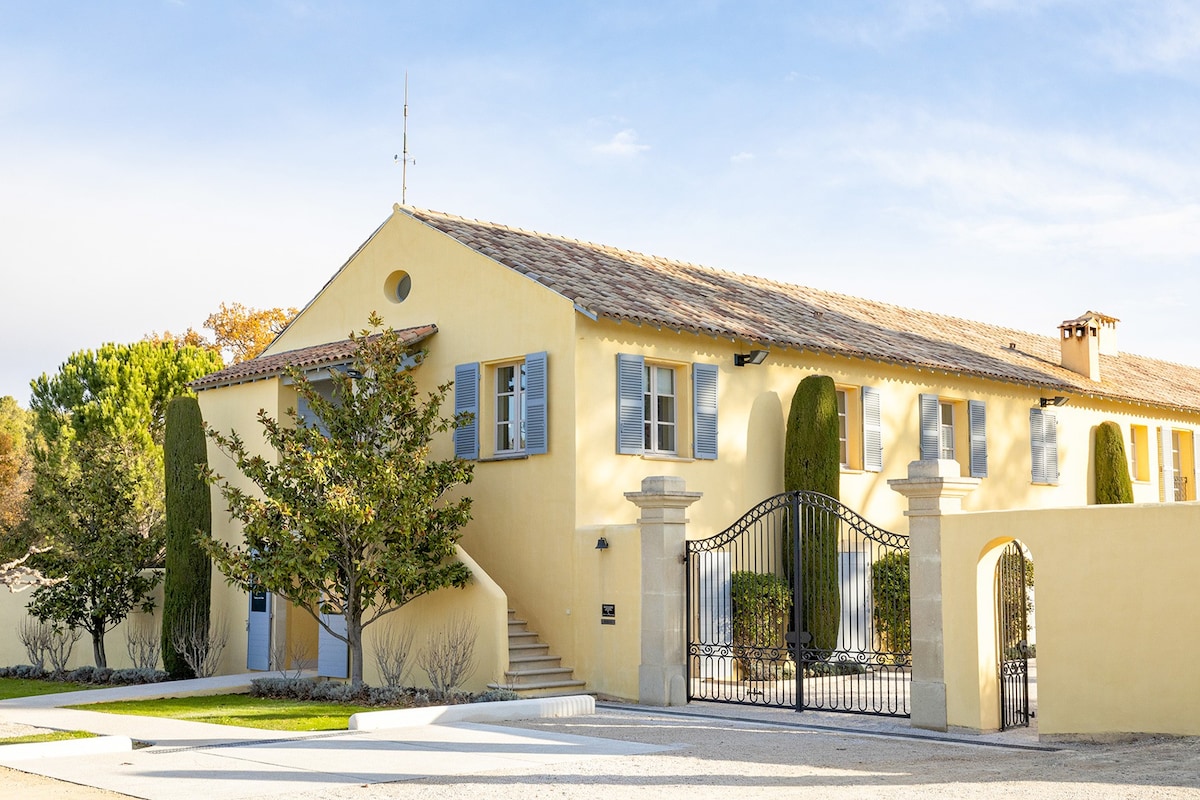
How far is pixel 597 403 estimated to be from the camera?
1792 cm

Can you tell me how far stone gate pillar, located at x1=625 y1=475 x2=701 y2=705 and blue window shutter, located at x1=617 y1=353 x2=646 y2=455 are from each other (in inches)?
78.7

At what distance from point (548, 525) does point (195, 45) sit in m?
7.68

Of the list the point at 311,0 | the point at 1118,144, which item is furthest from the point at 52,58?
the point at 1118,144

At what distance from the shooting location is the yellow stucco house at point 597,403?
57.7 feet

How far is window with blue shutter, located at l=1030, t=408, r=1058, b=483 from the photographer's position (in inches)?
966

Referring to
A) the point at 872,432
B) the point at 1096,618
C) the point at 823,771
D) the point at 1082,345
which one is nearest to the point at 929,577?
the point at 1096,618

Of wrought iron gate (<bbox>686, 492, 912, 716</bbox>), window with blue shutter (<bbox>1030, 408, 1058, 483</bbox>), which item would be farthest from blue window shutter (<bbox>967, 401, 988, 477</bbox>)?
wrought iron gate (<bbox>686, 492, 912, 716</bbox>)

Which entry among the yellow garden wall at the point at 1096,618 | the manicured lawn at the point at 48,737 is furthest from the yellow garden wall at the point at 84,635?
the yellow garden wall at the point at 1096,618

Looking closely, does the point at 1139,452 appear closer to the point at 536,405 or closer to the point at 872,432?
the point at 872,432

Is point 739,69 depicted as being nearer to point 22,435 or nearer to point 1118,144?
point 1118,144

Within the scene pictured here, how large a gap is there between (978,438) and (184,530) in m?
13.9

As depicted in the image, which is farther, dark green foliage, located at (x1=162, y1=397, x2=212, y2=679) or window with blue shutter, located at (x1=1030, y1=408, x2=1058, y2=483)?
window with blue shutter, located at (x1=1030, y1=408, x2=1058, y2=483)

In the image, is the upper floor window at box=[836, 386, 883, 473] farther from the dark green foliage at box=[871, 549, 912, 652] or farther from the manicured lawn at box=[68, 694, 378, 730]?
the manicured lawn at box=[68, 694, 378, 730]

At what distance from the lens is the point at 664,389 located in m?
19.1
